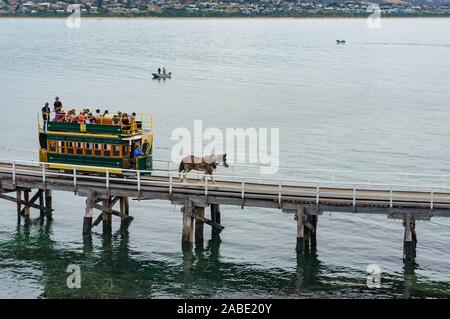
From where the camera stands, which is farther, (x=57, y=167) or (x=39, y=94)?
(x=39, y=94)

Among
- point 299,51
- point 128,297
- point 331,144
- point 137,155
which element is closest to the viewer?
point 128,297

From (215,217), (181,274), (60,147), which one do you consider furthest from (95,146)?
(181,274)

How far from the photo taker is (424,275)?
3831 cm

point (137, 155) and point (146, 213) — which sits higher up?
point (137, 155)

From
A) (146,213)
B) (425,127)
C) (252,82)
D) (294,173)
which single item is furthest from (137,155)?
(252,82)

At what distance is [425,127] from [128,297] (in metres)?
54.7

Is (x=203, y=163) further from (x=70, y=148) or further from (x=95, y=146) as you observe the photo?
(x=70, y=148)

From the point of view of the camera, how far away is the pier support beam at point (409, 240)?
124 feet

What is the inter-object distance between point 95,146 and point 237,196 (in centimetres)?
774

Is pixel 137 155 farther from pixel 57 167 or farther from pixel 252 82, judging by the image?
pixel 252 82

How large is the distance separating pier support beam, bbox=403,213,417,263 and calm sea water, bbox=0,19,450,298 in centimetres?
65

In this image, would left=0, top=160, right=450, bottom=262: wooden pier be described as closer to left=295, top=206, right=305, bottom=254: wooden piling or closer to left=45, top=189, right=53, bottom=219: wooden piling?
left=295, top=206, right=305, bottom=254: wooden piling

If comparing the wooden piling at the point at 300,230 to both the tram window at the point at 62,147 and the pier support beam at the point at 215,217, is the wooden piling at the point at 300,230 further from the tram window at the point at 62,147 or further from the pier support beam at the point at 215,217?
the tram window at the point at 62,147

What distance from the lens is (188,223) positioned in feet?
132
